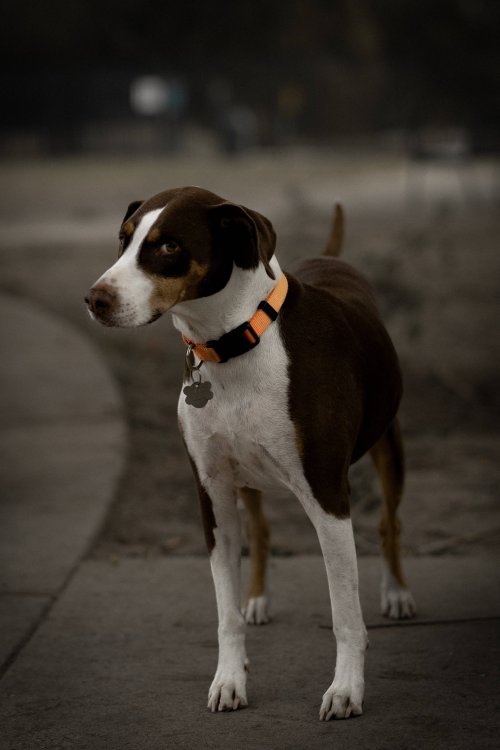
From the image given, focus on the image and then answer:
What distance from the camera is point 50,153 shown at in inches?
1511

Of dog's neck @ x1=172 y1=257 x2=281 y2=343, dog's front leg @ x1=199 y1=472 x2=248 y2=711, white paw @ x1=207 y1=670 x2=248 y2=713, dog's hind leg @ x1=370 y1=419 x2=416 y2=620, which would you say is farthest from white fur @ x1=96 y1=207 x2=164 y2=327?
dog's hind leg @ x1=370 y1=419 x2=416 y2=620

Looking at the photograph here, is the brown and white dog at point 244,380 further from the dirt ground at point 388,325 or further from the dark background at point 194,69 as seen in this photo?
the dark background at point 194,69

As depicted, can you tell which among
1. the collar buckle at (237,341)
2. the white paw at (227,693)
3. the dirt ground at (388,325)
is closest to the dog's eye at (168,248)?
the collar buckle at (237,341)

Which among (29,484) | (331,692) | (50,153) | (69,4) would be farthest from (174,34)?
(331,692)

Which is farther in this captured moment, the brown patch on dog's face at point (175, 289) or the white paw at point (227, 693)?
the white paw at point (227, 693)

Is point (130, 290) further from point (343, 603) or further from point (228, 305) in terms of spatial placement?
point (343, 603)

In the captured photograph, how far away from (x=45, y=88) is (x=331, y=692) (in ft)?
126

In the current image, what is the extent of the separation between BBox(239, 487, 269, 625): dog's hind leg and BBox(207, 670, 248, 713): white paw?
76 cm

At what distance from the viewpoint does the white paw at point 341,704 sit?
356 cm

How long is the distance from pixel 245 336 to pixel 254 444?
318 mm

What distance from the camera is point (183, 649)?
4.23m

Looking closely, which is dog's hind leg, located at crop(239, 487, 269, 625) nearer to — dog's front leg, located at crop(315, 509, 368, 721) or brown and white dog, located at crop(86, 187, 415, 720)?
brown and white dog, located at crop(86, 187, 415, 720)

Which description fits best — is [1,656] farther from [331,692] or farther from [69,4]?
[69,4]

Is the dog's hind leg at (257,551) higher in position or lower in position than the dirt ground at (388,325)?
higher
